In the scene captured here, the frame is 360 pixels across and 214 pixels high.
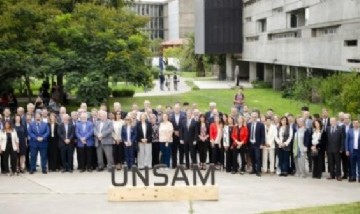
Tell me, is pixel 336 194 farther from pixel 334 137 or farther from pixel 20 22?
pixel 20 22

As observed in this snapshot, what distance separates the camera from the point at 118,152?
67.6 feet

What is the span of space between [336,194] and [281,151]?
311 cm

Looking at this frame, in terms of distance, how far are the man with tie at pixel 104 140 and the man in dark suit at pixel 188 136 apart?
2138mm

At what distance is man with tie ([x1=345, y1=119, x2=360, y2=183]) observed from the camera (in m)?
18.4

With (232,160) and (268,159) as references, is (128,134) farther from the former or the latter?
(268,159)

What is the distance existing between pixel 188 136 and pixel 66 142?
11.9 ft

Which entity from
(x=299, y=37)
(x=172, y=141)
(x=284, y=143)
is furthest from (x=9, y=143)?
(x=299, y=37)

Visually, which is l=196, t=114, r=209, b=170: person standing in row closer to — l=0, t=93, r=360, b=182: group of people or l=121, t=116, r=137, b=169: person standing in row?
l=0, t=93, r=360, b=182: group of people

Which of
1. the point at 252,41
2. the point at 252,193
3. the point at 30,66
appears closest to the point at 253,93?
the point at 252,41

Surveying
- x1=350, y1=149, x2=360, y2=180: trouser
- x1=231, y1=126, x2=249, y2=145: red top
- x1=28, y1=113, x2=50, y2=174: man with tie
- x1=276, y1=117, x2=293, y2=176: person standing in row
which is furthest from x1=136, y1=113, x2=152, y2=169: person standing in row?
x1=350, y1=149, x2=360, y2=180: trouser

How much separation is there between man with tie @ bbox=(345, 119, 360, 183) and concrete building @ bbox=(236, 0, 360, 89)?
46.8 feet

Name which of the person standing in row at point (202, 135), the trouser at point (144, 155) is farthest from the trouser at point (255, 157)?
the trouser at point (144, 155)

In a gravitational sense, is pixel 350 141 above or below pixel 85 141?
above

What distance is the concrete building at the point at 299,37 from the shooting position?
34062mm
